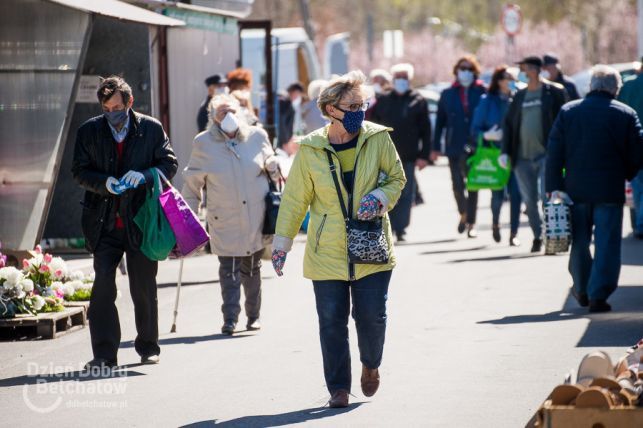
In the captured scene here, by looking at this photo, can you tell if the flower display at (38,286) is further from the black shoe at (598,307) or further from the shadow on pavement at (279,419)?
the black shoe at (598,307)

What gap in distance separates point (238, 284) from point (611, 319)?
2.79 meters

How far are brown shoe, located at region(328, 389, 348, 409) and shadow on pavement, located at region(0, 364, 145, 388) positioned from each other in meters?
1.74

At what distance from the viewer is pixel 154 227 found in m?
10.2

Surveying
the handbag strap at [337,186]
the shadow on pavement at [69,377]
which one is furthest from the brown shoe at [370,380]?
the shadow on pavement at [69,377]

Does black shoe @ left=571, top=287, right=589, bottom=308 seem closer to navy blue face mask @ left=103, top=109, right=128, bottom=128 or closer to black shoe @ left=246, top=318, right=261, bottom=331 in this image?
black shoe @ left=246, top=318, right=261, bottom=331

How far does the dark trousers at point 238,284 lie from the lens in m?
11.9

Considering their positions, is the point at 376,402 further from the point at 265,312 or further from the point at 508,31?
the point at 508,31

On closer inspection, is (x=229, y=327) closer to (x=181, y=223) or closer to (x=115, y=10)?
(x=181, y=223)

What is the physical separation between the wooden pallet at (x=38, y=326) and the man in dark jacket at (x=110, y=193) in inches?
62.0

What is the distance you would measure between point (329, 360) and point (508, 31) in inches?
1183

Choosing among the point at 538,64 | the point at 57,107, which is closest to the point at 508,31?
the point at 538,64

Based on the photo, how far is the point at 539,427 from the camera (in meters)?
6.72

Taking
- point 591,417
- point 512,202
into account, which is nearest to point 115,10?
point 512,202

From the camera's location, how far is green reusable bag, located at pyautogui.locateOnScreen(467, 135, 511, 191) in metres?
18.3
